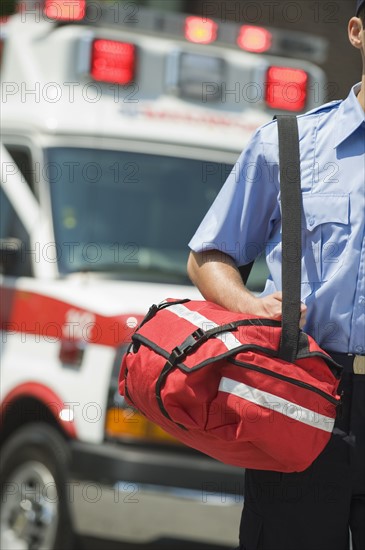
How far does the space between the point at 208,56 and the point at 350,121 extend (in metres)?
3.64

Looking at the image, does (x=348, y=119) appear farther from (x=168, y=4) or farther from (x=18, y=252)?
(x=168, y=4)

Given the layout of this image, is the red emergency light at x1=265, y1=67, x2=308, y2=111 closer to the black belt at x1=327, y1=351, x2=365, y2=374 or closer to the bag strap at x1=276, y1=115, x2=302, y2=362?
the bag strap at x1=276, y1=115, x2=302, y2=362

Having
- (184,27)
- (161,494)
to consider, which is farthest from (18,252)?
(184,27)

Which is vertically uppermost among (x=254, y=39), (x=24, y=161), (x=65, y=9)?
(x=65, y=9)

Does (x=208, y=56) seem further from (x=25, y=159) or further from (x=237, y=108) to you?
(x=25, y=159)

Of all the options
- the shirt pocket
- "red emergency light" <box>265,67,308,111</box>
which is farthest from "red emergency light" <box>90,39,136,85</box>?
the shirt pocket

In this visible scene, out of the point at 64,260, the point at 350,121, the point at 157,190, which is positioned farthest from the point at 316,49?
the point at 350,121

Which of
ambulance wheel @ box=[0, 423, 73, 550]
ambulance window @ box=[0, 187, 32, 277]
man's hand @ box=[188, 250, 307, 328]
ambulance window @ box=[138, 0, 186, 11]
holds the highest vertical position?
ambulance window @ box=[138, 0, 186, 11]

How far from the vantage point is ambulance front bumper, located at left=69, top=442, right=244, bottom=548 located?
15.6 feet

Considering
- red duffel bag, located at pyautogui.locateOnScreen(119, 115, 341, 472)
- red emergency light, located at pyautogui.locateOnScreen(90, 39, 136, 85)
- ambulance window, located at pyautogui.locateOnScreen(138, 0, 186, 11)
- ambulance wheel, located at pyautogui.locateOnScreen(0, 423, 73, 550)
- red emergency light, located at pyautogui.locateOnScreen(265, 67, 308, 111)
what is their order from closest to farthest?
red duffel bag, located at pyautogui.locateOnScreen(119, 115, 341, 472)
ambulance wheel, located at pyautogui.locateOnScreen(0, 423, 73, 550)
red emergency light, located at pyautogui.locateOnScreen(90, 39, 136, 85)
red emergency light, located at pyautogui.locateOnScreen(265, 67, 308, 111)
ambulance window, located at pyautogui.locateOnScreen(138, 0, 186, 11)

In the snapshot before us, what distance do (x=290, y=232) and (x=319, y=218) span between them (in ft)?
0.27

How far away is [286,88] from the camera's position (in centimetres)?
636

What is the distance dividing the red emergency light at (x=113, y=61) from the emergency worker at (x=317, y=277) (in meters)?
3.31

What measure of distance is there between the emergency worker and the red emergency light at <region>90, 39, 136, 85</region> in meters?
3.31
